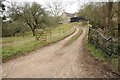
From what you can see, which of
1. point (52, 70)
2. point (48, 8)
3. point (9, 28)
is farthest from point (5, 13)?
point (52, 70)

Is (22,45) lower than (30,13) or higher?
lower

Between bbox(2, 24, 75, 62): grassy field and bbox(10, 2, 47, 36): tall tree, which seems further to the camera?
bbox(10, 2, 47, 36): tall tree

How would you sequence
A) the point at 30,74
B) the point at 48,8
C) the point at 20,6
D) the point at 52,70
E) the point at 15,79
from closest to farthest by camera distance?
the point at 15,79 → the point at 30,74 → the point at 52,70 → the point at 20,6 → the point at 48,8

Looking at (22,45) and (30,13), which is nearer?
(22,45)

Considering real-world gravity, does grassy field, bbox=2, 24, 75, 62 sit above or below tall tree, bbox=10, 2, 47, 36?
A: below

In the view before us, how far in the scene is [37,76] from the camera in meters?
3.56

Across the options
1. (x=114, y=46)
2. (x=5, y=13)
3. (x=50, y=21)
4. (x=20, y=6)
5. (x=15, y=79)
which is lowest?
(x=15, y=79)

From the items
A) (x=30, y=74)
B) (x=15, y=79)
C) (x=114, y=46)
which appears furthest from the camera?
(x=114, y=46)

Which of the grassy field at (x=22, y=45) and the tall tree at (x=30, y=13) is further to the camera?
the tall tree at (x=30, y=13)

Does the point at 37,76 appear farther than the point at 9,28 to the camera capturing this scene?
No

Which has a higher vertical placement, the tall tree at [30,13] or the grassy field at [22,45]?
the tall tree at [30,13]

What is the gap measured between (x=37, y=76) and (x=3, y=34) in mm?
26356

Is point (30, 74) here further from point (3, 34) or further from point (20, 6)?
point (3, 34)

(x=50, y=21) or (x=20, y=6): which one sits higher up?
(x=20, y=6)
